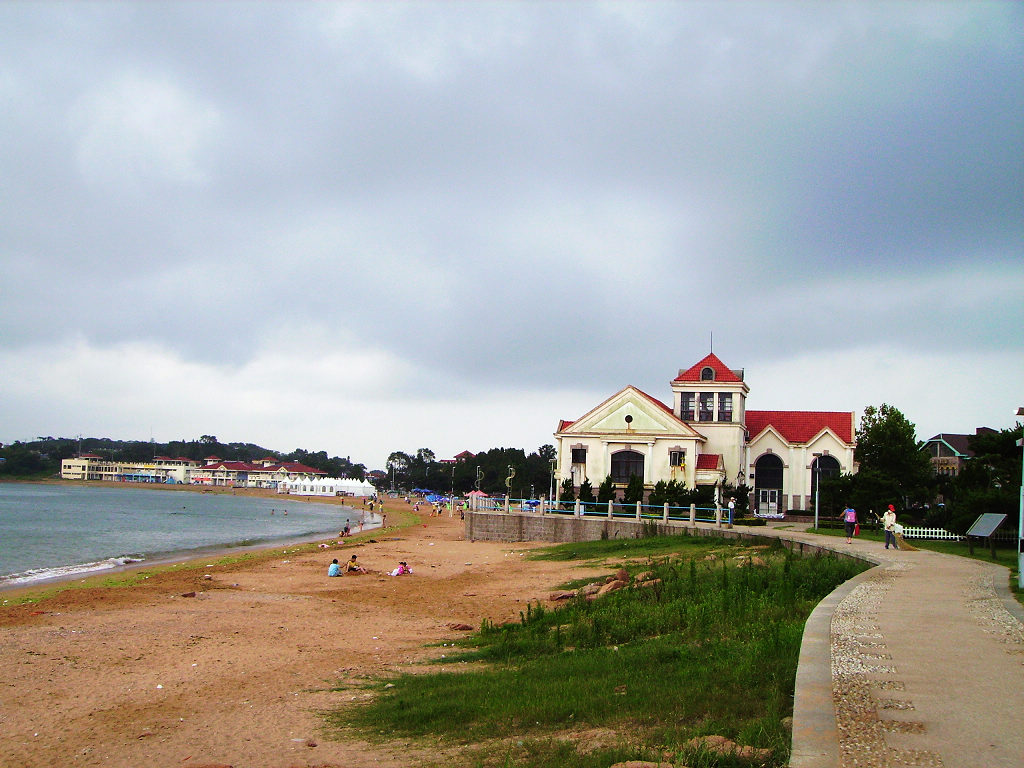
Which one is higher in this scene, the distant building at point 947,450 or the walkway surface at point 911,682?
the distant building at point 947,450

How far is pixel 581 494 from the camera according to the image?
158 feet

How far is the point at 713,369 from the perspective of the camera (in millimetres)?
58031

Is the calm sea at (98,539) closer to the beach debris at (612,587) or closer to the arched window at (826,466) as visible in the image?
the beach debris at (612,587)

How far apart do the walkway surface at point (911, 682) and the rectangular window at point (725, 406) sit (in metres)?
42.9

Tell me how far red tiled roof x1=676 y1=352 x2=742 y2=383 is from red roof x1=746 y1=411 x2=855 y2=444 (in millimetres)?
4840

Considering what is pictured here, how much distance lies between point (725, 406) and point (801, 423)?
6.87 metres

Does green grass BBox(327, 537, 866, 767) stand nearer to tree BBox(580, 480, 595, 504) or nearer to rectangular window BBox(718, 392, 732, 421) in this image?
tree BBox(580, 480, 595, 504)

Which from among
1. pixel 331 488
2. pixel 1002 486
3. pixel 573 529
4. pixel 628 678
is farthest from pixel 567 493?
pixel 331 488

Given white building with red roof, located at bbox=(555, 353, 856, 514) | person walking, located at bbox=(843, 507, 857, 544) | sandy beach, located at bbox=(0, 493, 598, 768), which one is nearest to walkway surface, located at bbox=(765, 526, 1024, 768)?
sandy beach, located at bbox=(0, 493, 598, 768)

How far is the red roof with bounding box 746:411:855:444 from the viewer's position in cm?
5850

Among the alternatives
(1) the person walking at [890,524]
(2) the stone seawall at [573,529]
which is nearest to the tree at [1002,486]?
(1) the person walking at [890,524]

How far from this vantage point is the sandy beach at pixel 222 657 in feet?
36.4

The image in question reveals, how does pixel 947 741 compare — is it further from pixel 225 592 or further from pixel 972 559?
pixel 225 592

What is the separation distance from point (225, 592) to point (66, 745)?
16437mm
